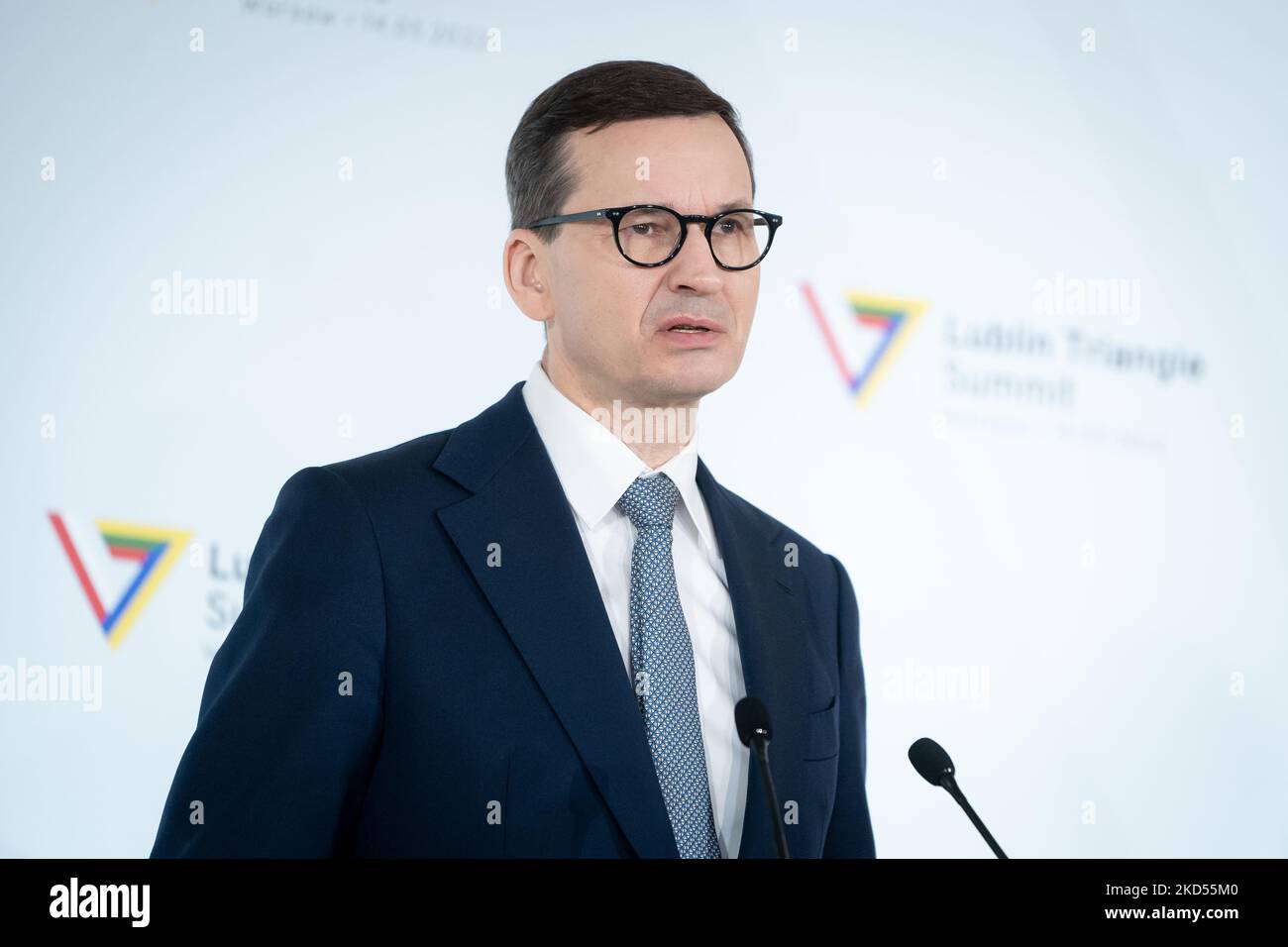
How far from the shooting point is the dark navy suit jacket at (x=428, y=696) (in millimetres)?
1351

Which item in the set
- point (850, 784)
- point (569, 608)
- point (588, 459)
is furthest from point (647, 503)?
point (850, 784)

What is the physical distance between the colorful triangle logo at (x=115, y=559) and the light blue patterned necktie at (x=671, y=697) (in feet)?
4.84

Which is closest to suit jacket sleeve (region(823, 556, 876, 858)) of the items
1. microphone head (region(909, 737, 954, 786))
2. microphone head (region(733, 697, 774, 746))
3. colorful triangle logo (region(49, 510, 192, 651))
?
microphone head (region(909, 737, 954, 786))

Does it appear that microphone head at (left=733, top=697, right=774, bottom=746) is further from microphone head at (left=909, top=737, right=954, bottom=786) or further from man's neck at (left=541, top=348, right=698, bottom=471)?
man's neck at (left=541, top=348, right=698, bottom=471)

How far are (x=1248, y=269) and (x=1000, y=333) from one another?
79cm

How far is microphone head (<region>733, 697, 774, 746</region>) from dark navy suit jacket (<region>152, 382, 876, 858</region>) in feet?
0.57

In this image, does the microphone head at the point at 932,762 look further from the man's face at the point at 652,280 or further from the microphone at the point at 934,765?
the man's face at the point at 652,280

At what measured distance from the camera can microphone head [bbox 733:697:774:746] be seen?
125cm

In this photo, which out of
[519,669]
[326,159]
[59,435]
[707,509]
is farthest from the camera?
[326,159]

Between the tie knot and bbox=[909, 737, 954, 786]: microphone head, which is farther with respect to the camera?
the tie knot

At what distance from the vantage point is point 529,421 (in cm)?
165

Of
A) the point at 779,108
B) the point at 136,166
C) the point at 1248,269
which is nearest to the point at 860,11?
the point at 779,108

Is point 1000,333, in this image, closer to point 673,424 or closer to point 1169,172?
point 1169,172
